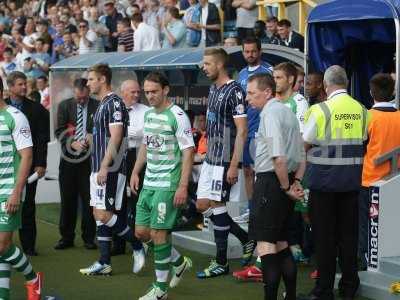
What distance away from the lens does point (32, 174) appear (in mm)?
10570

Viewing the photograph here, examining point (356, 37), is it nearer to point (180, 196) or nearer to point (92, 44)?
point (180, 196)

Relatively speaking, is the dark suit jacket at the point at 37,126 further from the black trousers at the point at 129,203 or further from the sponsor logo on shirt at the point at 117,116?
the sponsor logo on shirt at the point at 117,116

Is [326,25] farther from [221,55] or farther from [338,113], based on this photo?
[338,113]

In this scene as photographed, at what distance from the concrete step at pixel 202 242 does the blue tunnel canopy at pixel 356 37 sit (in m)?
2.27

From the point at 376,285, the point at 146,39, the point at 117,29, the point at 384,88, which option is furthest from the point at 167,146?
the point at 117,29

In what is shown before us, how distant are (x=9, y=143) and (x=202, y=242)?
11.0ft

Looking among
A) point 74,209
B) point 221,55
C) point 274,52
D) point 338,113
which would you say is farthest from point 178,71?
point 338,113

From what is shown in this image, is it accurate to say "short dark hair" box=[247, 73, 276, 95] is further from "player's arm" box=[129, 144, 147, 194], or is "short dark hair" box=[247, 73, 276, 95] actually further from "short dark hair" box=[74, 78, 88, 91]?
"short dark hair" box=[74, 78, 88, 91]

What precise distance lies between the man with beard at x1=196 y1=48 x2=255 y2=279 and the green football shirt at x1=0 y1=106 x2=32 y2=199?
196 cm

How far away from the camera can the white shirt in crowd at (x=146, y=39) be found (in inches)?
684

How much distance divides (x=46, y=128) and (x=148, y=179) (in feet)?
8.86

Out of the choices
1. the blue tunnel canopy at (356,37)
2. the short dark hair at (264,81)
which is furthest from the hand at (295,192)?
the blue tunnel canopy at (356,37)

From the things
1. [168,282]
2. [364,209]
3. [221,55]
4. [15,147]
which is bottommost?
[168,282]

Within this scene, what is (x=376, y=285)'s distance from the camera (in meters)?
8.06
